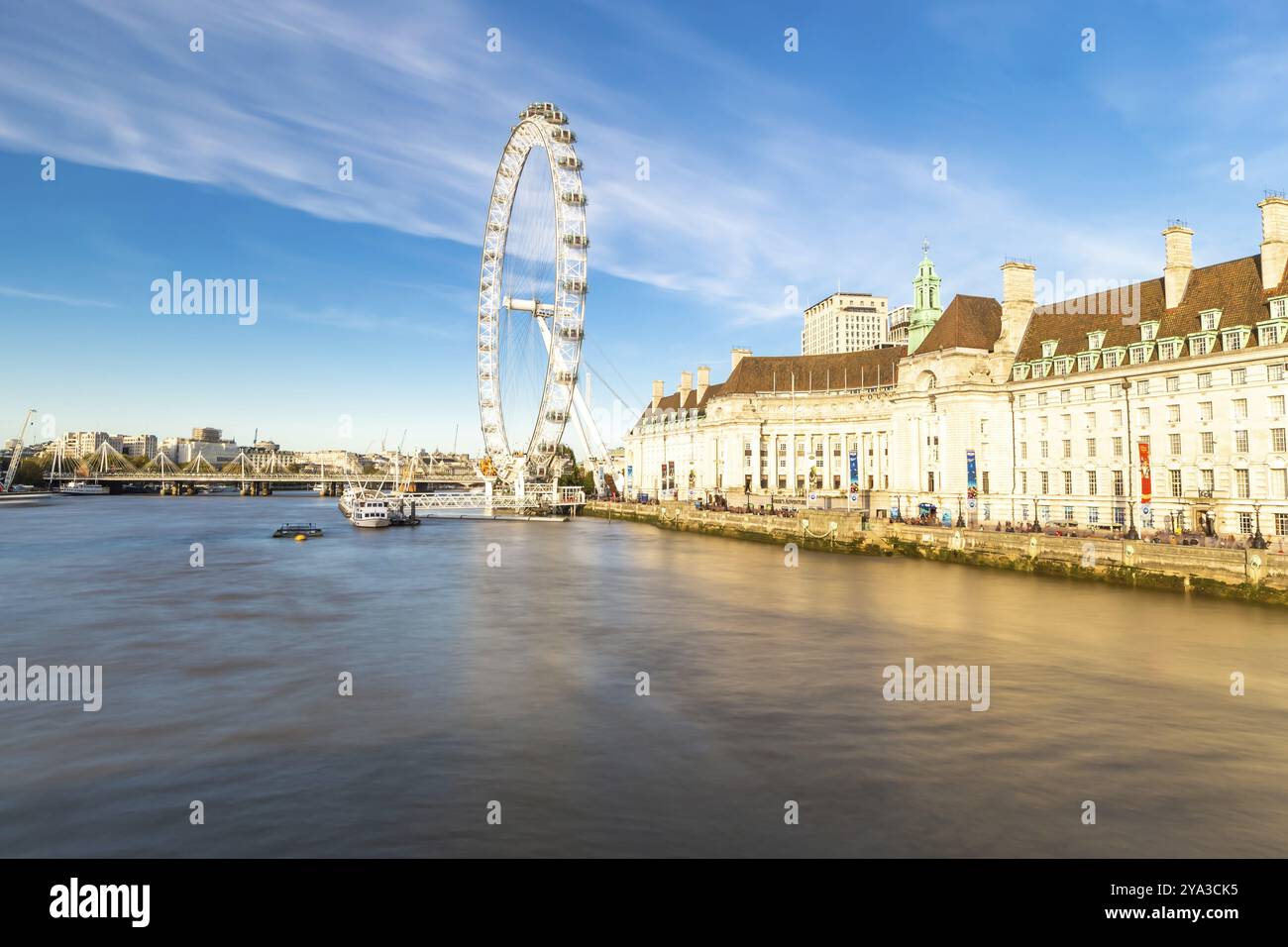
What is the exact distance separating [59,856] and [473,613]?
22.7 meters

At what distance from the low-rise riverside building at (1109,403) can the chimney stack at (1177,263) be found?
0.26ft

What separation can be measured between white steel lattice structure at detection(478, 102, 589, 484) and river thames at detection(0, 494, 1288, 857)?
172ft

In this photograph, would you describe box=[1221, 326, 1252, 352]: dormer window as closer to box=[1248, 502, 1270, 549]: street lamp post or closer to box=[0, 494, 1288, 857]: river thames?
box=[1248, 502, 1270, 549]: street lamp post

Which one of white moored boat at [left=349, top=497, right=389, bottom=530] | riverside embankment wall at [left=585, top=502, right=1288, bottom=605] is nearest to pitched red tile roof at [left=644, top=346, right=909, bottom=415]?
riverside embankment wall at [left=585, top=502, right=1288, bottom=605]

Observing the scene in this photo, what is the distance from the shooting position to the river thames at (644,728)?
12.7 metres

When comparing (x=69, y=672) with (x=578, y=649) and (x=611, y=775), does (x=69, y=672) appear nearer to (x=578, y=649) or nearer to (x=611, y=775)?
(x=578, y=649)

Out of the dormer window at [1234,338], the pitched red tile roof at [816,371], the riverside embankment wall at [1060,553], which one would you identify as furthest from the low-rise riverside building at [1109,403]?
the pitched red tile roof at [816,371]

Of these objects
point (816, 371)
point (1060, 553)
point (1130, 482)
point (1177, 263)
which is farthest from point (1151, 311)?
point (816, 371)

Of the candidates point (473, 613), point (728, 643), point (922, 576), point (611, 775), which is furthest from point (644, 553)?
point (611, 775)

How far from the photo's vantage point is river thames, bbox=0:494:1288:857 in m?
12.7

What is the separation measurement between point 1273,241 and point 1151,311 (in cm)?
784

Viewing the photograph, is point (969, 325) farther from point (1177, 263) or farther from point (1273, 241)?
point (1273, 241)
